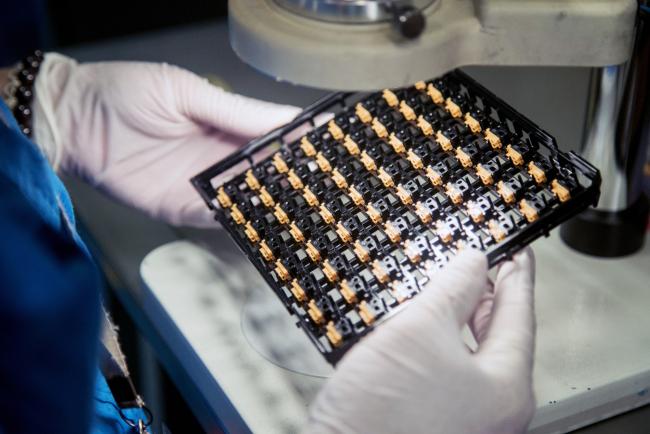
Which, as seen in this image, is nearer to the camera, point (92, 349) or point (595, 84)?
point (92, 349)

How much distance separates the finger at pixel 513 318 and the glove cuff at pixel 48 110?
2.29ft

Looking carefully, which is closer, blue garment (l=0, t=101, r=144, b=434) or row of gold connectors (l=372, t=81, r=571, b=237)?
blue garment (l=0, t=101, r=144, b=434)

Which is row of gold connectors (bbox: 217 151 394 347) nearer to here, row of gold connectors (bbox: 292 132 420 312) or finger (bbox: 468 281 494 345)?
row of gold connectors (bbox: 292 132 420 312)

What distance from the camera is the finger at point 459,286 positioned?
2.58 ft

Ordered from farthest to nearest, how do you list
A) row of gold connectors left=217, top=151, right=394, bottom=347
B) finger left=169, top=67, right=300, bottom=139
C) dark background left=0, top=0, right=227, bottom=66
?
dark background left=0, top=0, right=227, bottom=66 → finger left=169, top=67, right=300, bottom=139 → row of gold connectors left=217, top=151, right=394, bottom=347

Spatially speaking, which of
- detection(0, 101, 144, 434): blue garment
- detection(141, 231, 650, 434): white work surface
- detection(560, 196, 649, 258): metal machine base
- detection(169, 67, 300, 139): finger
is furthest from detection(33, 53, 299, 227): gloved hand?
detection(0, 101, 144, 434): blue garment

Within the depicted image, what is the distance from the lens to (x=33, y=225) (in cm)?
63

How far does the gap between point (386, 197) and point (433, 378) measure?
24 centimetres

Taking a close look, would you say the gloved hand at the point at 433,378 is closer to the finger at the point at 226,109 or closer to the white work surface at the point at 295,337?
the white work surface at the point at 295,337

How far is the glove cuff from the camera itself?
49.4 inches

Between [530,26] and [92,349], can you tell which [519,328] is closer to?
[530,26]

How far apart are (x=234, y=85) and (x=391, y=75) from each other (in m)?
0.77

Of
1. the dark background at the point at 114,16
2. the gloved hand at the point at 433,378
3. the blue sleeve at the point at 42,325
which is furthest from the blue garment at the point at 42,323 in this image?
the dark background at the point at 114,16

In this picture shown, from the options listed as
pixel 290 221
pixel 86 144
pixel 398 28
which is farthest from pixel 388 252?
pixel 86 144
